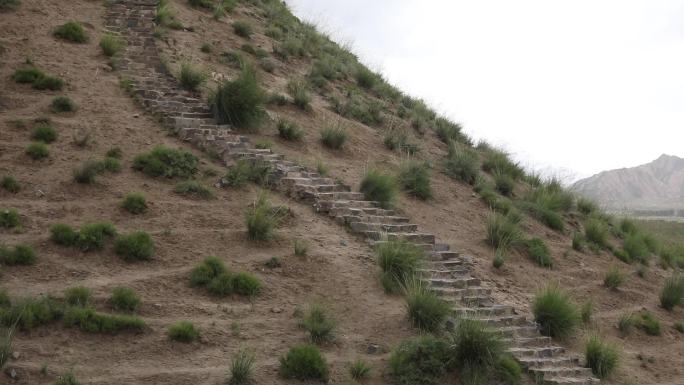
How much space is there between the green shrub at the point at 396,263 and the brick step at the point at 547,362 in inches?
77.2

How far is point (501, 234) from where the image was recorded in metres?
14.6

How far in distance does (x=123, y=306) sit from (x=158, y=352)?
873 mm

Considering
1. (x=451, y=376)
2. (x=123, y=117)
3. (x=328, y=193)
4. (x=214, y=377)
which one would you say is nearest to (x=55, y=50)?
(x=123, y=117)

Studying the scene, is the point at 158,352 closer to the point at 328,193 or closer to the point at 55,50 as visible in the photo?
the point at 328,193

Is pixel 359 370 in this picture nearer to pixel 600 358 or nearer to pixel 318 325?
pixel 318 325

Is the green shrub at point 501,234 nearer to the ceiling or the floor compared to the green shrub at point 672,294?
nearer to the ceiling

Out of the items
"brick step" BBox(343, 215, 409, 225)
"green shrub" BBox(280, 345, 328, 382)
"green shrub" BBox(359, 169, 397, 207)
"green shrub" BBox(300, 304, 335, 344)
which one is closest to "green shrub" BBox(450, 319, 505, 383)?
"green shrub" BBox(300, 304, 335, 344)

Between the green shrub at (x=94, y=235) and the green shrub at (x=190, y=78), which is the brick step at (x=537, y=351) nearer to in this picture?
the green shrub at (x=94, y=235)

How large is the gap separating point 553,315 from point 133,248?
20.6ft

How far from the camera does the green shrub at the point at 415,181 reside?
614 inches

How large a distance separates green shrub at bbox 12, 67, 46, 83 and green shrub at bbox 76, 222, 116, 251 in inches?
187

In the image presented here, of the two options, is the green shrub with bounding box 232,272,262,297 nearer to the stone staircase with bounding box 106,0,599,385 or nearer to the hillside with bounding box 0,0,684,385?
the hillside with bounding box 0,0,684,385

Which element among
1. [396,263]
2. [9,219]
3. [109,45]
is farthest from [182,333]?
[109,45]

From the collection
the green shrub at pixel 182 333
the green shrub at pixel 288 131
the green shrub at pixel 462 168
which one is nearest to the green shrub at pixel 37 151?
the green shrub at pixel 182 333
